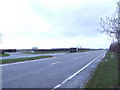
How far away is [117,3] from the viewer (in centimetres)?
1541

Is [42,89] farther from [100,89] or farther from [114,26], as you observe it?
[114,26]

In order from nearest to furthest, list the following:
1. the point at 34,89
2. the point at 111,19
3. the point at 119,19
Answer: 1. the point at 34,89
2. the point at 119,19
3. the point at 111,19

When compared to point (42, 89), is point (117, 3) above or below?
above

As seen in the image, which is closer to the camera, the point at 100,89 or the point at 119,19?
the point at 100,89

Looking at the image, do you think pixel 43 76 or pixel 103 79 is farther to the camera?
pixel 43 76

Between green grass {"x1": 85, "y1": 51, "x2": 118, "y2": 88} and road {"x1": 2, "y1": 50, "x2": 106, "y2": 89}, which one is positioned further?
road {"x1": 2, "y1": 50, "x2": 106, "y2": 89}

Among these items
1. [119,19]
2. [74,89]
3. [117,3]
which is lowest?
[74,89]

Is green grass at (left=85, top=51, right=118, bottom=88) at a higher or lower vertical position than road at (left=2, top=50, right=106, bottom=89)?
higher

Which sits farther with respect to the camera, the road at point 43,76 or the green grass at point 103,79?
the road at point 43,76

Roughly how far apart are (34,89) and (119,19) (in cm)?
820

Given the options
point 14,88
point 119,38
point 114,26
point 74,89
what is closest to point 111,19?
point 114,26

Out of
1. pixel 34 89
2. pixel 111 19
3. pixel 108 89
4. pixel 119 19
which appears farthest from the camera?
pixel 111 19

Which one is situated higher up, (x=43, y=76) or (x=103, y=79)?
(x=103, y=79)

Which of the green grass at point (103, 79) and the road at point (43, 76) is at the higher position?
the green grass at point (103, 79)
